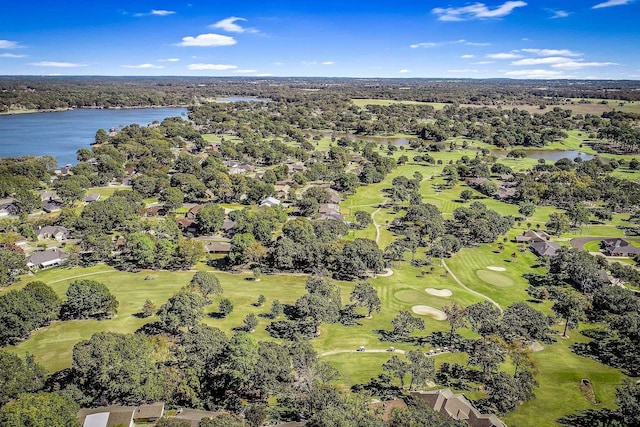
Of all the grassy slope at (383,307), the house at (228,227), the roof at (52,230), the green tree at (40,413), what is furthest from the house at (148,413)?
the roof at (52,230)

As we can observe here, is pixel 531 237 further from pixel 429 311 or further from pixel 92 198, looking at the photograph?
pixel 92 198

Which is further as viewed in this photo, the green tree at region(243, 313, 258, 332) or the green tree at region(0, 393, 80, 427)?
→ the green tree at region(243, 313, 258, 332)

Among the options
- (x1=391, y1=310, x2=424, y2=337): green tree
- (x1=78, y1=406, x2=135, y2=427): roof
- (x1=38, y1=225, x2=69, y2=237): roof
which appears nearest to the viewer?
(x1=78, y1=406, x2=135, y2=427): roof

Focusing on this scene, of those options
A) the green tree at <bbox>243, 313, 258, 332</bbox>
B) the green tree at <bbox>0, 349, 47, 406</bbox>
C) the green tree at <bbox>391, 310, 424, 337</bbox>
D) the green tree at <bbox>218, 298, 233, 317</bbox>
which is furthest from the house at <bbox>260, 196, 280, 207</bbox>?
the green tree at <bbox>0, 349, 47, 406</bbox>

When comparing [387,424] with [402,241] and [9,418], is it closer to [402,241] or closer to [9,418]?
[9,418]

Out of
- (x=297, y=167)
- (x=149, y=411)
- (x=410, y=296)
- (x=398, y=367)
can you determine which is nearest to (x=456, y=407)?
(x=398, y=367)

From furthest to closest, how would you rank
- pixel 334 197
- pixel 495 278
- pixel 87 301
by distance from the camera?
pixel 334 197, pixel 495 278, pixel 87 301

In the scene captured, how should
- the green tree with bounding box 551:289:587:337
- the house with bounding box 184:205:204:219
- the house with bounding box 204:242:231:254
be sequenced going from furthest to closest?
1. the house with bounding box 184:205:204:219
2. the house with bounding box 204:242:231:254
3. the green tree with bounding box 551:289:587:337

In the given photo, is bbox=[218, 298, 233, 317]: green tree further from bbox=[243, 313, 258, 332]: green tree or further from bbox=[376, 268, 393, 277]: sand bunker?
bbox=[376, 268, 393, 277]: sand bunker
